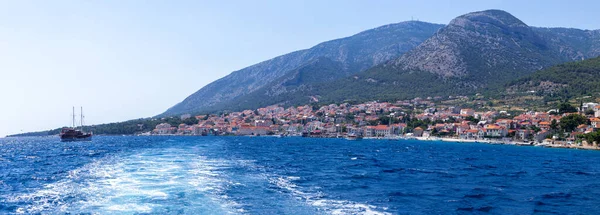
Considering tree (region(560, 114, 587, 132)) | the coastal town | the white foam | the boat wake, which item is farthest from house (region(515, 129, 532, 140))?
the white foam

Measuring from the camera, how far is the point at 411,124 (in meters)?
115

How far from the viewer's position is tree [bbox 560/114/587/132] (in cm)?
7975

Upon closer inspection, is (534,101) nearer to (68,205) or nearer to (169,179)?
(169,179)

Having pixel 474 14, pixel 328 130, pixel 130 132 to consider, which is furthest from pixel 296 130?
pixel 474 14

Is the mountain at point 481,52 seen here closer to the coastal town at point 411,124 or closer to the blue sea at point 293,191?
the coastal town at point 411,124

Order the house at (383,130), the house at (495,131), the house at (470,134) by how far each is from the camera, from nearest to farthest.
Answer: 1. the house at (495,131)
2. the house at (470,134)
3. the house at (383,130)

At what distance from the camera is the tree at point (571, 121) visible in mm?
79750

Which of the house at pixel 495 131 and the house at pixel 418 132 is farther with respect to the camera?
the house at pixel 418 132

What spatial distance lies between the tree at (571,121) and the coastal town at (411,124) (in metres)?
0.04

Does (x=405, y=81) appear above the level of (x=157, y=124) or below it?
above

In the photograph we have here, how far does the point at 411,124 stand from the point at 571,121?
1556 inches

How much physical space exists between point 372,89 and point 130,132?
85497 millimetres

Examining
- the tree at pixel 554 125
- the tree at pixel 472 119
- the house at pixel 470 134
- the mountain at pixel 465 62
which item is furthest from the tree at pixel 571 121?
the mountain at pixel 465 62

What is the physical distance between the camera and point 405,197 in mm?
20469
